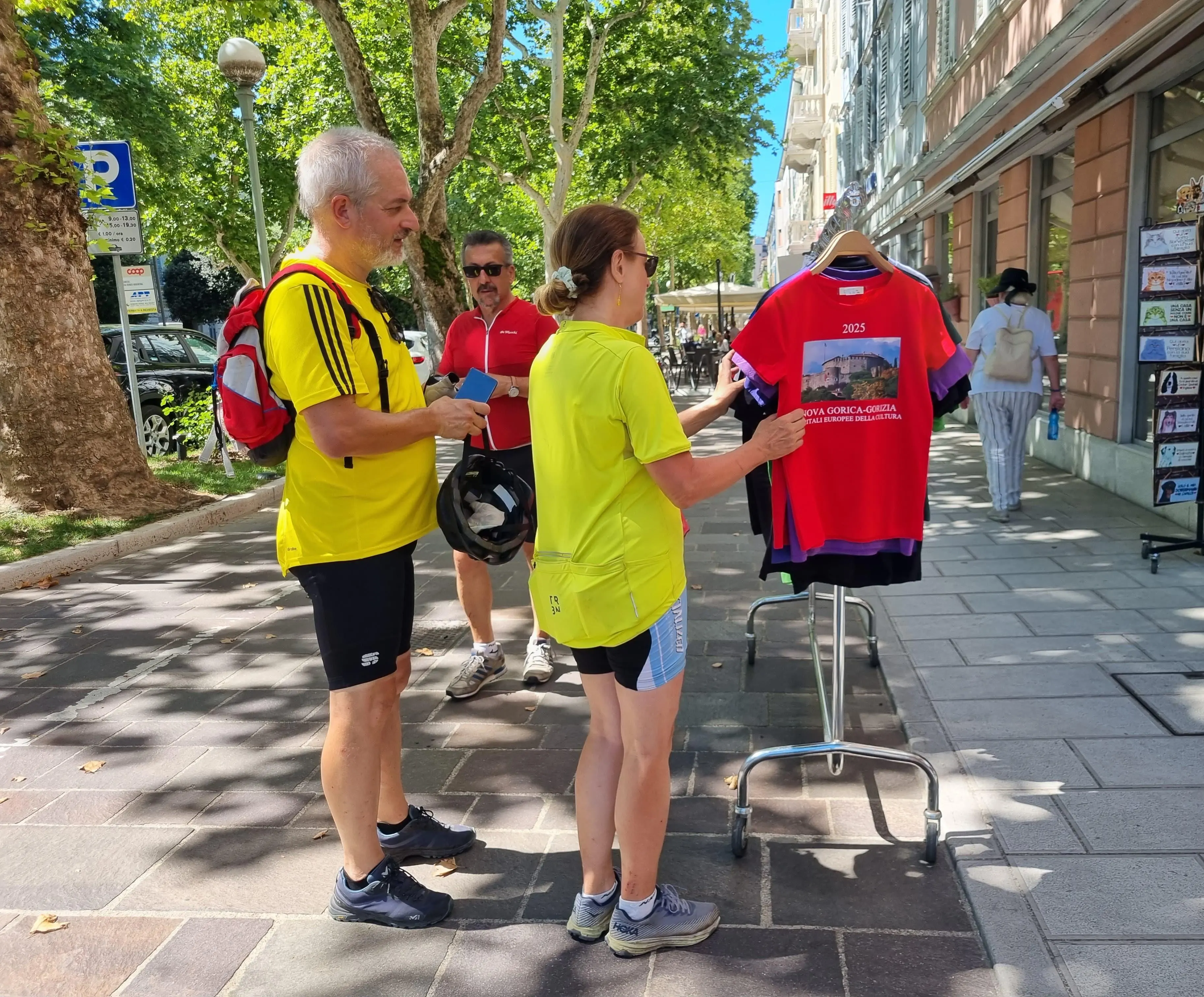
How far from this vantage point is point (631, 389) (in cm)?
218

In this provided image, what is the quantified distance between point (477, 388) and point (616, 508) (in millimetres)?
632

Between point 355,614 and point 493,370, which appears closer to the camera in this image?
point 355,614

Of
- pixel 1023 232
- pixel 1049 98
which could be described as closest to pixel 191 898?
pixel 1049 98

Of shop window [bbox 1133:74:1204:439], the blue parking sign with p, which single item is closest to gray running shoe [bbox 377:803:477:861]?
shop window [bbox 1133:74:1204:439]

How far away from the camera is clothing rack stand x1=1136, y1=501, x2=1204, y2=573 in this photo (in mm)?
5840

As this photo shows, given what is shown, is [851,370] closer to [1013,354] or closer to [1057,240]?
[1013,354]

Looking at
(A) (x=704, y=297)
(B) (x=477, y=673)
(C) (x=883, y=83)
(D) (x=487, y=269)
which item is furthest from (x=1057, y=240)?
(A) (x=704, y=297)

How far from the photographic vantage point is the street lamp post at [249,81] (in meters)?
11.4

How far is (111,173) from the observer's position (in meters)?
9.53

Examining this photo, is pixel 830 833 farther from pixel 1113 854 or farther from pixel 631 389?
pixel 631 389

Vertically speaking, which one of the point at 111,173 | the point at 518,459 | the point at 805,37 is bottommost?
the point at 518,459

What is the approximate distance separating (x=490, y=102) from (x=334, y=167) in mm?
20167

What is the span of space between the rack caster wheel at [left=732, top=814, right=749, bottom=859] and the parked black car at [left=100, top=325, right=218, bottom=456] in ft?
38.2

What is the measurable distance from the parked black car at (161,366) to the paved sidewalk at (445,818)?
26.0 ft
